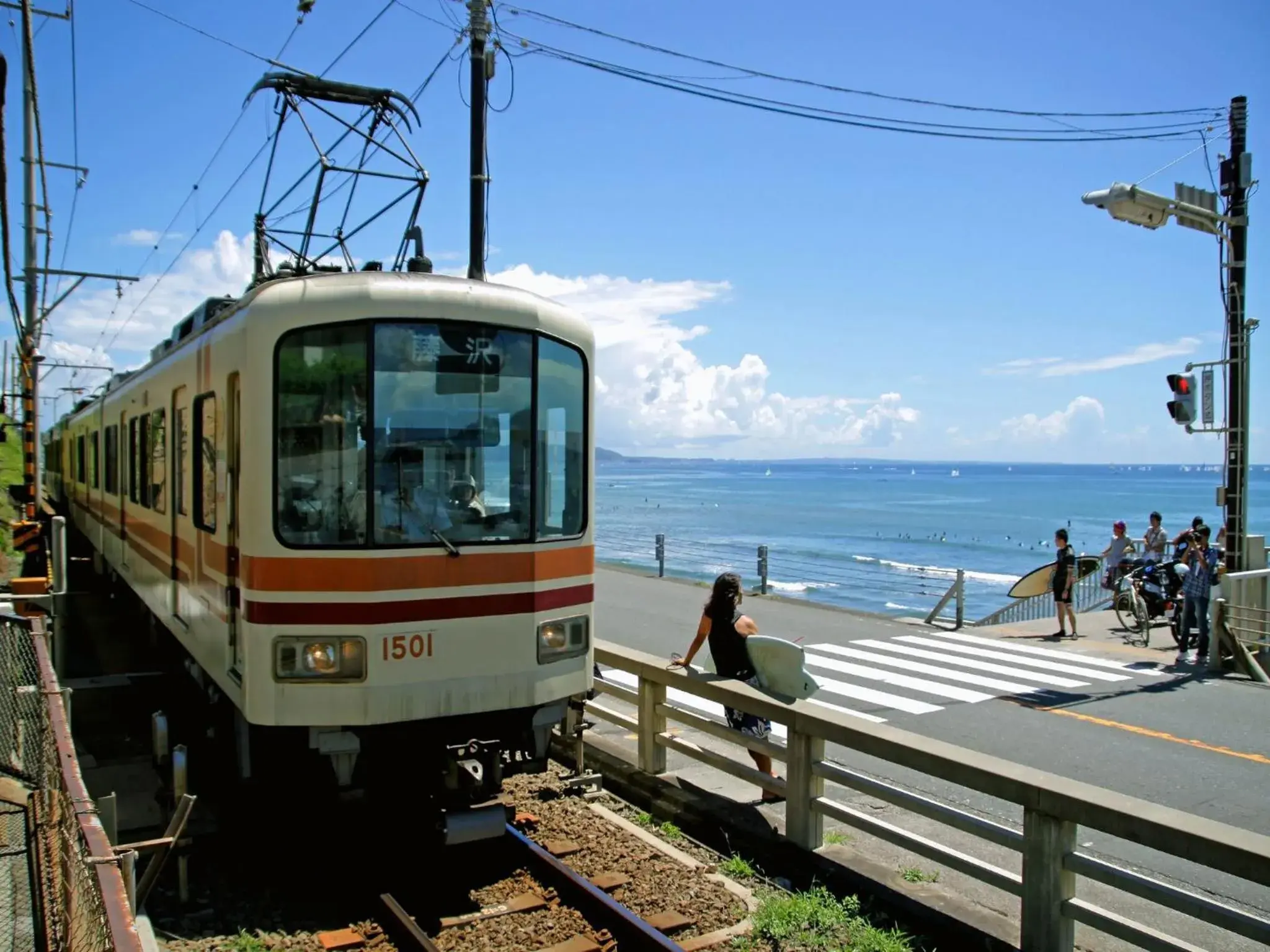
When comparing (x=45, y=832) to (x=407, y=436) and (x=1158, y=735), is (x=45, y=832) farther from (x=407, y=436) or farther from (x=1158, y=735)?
(x=1158, y=735)

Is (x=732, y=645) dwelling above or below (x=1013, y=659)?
above

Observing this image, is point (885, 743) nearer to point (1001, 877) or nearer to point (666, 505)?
point (1001, 877)

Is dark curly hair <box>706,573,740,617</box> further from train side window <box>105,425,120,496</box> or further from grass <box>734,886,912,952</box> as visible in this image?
train side window <box>105,425,120,496</box>

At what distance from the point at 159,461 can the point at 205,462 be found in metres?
2.22

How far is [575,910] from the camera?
545 centimetres

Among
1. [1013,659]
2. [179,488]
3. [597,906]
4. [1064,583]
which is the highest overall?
[179,488]

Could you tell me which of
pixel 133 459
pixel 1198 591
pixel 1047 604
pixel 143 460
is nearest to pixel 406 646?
pixel 143 460

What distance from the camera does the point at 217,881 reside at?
586cm

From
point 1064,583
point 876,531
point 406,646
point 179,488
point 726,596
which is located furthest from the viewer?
point 876,531

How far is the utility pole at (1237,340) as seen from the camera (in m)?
13.4

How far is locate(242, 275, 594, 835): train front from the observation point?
550 cm

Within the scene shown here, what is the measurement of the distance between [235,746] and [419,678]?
1.70 metres

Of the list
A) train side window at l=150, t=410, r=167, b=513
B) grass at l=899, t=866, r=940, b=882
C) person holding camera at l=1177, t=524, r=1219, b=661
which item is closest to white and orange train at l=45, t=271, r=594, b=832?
train side window at l=150, t=410, r=167, b=513

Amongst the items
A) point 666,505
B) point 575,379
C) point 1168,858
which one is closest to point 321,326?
point 575,379
